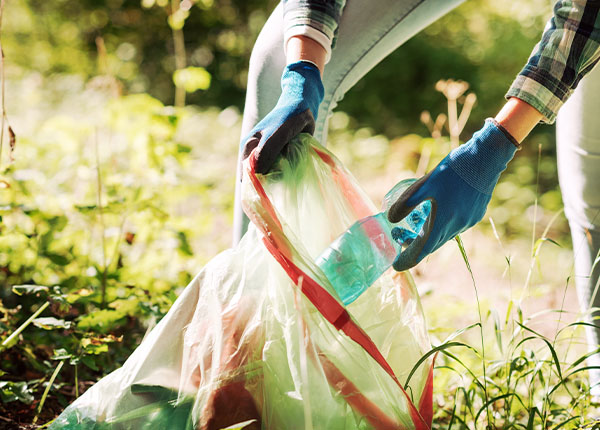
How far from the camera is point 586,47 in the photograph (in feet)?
3.35

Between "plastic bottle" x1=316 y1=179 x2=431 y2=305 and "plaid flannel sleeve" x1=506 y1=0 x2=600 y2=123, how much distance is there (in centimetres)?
27

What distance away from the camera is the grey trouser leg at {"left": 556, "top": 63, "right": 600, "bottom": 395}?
1.31 metres

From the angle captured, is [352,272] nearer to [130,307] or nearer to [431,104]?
[130,307]

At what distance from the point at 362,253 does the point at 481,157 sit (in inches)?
10.5

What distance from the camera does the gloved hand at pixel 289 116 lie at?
1.03 m

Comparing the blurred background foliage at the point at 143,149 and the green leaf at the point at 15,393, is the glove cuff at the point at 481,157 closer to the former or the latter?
the blurred background foliage at the point at 143,149

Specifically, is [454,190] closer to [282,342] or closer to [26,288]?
[282,342]

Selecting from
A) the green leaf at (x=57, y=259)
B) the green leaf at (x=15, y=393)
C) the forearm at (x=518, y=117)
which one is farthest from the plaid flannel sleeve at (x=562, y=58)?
the green leaf at (x=57, y=259)

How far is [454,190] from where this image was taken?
1.01 m

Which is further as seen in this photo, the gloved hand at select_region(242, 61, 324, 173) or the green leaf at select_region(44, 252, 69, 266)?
the green leaf at select_region(44, 252, 69, 266)

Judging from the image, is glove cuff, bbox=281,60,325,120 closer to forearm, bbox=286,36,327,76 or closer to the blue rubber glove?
forearm, bbox=286,36,327,76

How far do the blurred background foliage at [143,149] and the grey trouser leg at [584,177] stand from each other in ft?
0.59

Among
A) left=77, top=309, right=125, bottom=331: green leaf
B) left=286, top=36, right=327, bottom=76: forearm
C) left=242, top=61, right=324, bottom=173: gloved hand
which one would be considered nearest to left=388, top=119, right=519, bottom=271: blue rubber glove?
left=242, top=61, right=324, bottom=173: gloved hand

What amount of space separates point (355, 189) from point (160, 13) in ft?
19.0
